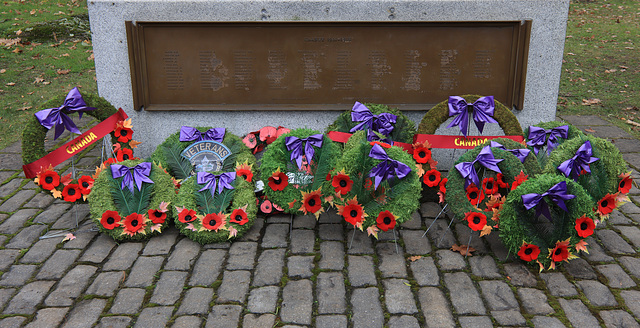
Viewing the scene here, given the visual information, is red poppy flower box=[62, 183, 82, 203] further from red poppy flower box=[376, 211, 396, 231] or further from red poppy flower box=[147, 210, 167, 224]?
red poppy flower box=[376, 211, 396, 231]

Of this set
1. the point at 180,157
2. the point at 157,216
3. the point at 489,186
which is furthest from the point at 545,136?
the point at 157,216

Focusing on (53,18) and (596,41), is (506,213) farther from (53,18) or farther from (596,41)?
(53,18)

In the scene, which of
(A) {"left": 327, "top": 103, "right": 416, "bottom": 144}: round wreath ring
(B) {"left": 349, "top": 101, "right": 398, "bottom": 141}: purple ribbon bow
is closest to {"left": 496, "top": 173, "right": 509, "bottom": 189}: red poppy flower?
(A) {"left": 327, "top": 103, "right": 416, "bottom": 144}: round wreath ring

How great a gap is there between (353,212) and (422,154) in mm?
1091

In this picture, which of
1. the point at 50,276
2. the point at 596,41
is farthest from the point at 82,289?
the point at 596,41

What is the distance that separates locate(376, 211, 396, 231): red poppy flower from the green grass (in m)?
4.54

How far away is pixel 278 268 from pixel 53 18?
32.6 feet

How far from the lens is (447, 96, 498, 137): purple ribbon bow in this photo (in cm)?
462

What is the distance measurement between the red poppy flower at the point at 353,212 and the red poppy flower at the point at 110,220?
72.0 inches

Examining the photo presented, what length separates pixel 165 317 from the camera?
3291 mm

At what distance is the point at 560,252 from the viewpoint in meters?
3.74

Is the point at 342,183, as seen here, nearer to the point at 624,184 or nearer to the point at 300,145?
the point at 300,145

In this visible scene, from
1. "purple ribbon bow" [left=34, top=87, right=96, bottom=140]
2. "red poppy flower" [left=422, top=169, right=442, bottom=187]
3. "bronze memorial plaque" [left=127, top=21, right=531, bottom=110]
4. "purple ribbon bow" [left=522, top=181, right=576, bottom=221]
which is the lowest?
"red poppy flower" [left=422, top=169, right=442, bottom=187]

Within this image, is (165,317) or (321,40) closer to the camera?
(165,317)
